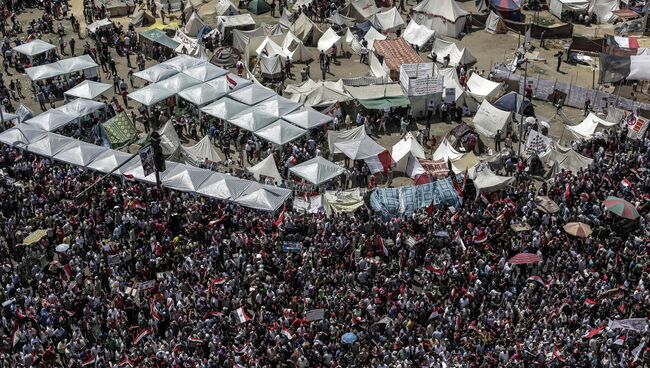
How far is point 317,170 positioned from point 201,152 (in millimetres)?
6670

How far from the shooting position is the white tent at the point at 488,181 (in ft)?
131

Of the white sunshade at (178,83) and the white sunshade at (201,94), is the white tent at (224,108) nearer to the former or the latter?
the white sunshade at (201,94)

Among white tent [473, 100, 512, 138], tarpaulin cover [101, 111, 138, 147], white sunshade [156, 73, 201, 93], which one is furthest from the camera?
white sunshade [156, 73, 201, 93]

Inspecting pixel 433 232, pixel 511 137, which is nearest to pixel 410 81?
pixel 511 137

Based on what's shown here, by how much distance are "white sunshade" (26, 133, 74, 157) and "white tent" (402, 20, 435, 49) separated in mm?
25465

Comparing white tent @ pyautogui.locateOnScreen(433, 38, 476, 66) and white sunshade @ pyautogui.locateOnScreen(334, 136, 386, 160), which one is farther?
white tent @ pyautogui.locateOnScreen(433, 38, 476, 66)

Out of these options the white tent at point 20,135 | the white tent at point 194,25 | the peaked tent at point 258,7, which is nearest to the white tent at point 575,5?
the peaked tent at point 258,7

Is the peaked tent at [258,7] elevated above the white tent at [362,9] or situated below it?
below

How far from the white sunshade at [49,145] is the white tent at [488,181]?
66.9 ft

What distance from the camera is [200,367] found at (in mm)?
29453

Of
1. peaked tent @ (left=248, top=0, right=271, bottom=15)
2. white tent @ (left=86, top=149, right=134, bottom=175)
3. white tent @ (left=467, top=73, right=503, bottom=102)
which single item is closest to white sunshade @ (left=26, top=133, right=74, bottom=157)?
white tent @ (left=86, top=149, right=134, bottom=175)

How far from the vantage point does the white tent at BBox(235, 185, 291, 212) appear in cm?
3906

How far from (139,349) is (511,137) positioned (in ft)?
82.4

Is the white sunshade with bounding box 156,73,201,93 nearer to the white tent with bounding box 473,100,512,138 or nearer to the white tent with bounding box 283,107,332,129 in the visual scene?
the white tent with bounding box 283,107,332,129
